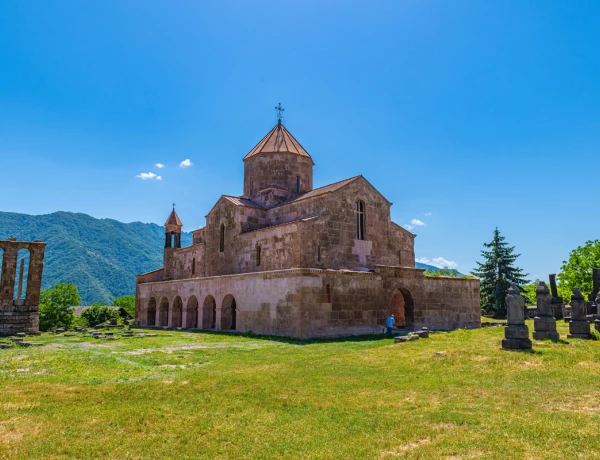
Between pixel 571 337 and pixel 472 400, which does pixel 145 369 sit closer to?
pixel 472 400

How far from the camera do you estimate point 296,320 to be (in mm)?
17984

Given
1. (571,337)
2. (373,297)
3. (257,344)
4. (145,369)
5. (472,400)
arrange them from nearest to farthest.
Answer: (472,400) → (145,369) → (571,337) → (257,344) → (373,297)

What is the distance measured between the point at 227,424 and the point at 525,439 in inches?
150

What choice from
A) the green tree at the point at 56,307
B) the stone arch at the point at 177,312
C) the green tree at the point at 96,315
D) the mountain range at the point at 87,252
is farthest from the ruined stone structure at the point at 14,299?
the mountain range at the point at 87,252

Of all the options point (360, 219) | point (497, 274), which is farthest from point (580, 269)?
point (360, 219)

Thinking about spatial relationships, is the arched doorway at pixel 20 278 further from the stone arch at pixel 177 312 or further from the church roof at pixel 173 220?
the church roof at pixel 173 220

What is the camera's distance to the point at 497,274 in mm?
38406

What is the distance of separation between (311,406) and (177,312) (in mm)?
23417

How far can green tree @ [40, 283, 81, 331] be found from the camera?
30148mm

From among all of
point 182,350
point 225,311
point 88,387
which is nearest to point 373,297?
point 225,311

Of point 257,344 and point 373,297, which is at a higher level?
point 373,297

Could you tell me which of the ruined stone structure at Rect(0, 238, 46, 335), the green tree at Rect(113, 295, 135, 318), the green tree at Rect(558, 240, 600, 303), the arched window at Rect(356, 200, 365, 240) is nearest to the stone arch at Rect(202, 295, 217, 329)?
the ruined stone structure at Rect(0, 238, 46, 335)

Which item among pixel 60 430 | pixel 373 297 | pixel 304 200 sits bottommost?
pixel 60 430

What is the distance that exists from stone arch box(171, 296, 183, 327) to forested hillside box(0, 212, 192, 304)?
110m
